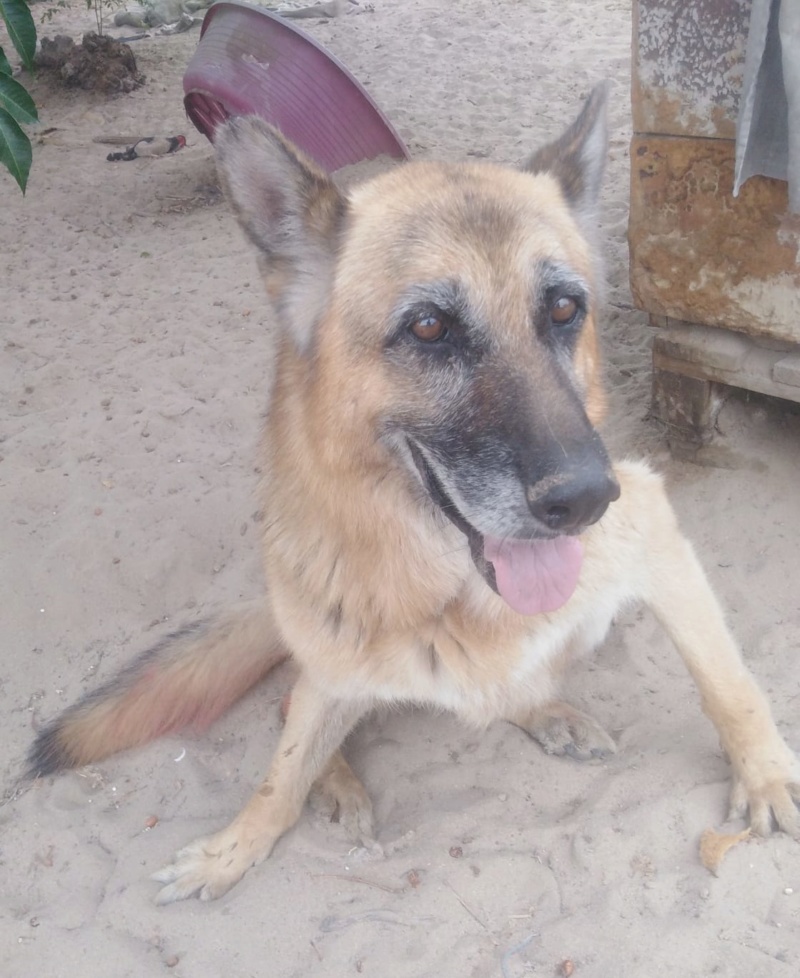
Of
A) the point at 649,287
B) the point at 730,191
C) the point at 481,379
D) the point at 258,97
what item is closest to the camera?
the point at 481,379

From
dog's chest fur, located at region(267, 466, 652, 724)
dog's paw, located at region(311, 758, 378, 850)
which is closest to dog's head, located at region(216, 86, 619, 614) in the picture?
dog's chest fur, located at region(267, 466, 652, 724)

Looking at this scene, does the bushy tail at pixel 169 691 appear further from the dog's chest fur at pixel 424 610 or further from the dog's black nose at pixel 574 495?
the dog's black nose at pixel 574 495

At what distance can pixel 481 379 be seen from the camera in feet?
6.63

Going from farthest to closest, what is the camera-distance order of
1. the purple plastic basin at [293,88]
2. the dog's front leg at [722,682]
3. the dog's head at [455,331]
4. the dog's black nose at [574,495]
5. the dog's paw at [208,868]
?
the purple plastic basin at [293,88]
the dog's paw at [208,868]
the dog's front leg at [722,682]
the dog's head at [455,331]
the dog's black nose at [574,495]


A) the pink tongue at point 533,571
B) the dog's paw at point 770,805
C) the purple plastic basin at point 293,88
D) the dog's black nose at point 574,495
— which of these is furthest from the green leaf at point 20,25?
the dog's paw at point 770,805

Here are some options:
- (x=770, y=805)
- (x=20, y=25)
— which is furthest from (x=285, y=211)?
(x=20, y=25)

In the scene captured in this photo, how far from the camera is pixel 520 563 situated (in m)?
2.13

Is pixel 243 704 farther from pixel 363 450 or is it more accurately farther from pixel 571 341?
pixel 571 341

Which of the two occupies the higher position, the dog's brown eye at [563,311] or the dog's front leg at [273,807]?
the dog's brown eye at [563,311]

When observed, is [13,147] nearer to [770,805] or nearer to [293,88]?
[293,88]

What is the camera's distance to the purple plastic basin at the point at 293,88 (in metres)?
5.40

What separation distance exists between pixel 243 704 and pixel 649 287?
2218 millimetres

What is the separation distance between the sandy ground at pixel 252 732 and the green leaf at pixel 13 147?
1.11 m

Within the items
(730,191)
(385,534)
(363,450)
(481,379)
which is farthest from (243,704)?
(730,191)
